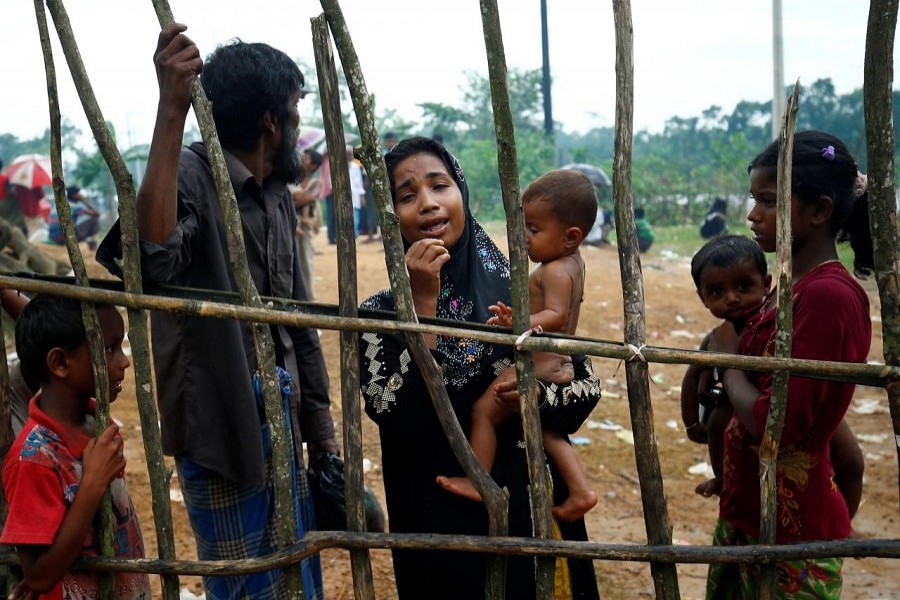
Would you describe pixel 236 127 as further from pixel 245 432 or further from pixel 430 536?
pixel 430 536

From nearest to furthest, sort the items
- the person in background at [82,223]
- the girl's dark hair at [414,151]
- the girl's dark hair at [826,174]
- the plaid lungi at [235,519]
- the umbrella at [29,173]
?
the girl's dark hair at [826,174] < the girl's dark hair at [414,151] < the plaid lungi at [235,519] < the umbrella at [29,173] < the person in background at [82,223]

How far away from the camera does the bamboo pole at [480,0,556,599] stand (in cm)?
175

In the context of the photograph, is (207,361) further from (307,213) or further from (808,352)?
(307,213)

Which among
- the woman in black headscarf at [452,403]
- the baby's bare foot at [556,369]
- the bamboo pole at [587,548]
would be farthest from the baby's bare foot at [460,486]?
the baby's bare foot at [556,369]

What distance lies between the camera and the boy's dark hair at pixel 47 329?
1.93 meters

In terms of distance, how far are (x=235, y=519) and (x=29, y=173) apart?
10.7 metres

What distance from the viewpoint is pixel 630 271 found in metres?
1.81

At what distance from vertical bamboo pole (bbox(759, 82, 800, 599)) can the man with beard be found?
4.18 ft

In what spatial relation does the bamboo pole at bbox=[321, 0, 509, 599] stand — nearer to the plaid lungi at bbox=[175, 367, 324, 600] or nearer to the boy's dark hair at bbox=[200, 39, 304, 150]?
the boy's dark hair at bbox=[200, 39, 304, 150]

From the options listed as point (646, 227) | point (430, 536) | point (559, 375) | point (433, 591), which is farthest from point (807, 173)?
point (646, 227)

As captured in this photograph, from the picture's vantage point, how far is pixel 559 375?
2.12 metres

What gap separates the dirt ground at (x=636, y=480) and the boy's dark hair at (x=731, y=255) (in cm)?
49

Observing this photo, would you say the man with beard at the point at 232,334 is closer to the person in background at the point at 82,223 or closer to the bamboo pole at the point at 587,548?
the bamboo pole at the point at 587,548

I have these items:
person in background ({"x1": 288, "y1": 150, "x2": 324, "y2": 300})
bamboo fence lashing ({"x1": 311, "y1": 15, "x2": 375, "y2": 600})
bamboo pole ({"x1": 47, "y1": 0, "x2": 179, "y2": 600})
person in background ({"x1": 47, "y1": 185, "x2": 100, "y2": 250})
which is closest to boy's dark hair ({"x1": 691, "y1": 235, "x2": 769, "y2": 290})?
bamboo fence lashing ({"x1": 311, "y1": 15, "x2": 375, "y2": 600})
